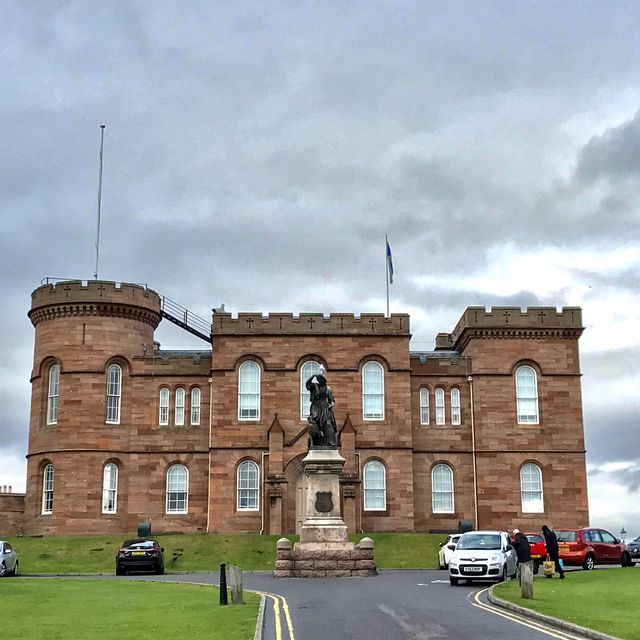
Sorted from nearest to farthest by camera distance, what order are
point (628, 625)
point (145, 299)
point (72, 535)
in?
point (628, 625) < point (72, 535) < point (145, 299)

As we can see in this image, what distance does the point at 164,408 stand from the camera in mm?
51344

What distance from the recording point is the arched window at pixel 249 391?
50.5 m

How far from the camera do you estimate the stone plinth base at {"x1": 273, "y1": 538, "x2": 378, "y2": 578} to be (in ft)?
101

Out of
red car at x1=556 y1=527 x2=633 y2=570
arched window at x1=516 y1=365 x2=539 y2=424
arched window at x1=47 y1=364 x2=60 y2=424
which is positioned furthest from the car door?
arched window at x1=47 y1=364 x2=60 y2=424

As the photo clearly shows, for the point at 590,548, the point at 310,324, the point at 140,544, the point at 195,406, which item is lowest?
the point at 590,548

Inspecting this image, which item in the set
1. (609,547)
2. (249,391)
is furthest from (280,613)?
(249,391)

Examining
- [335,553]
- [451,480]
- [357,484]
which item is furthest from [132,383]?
[335,553]

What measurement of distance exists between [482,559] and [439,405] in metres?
24.2

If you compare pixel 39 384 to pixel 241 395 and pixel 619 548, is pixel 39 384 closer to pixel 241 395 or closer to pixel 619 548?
pixel 241 395

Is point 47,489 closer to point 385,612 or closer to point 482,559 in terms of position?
point 482,559

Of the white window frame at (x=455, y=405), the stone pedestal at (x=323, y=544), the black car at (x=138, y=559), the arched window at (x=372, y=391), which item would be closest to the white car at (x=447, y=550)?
the stone pedestal at (x=323, y=544)

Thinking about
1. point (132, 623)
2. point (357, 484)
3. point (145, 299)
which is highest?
point (145, 299)

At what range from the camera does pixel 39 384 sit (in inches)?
2014

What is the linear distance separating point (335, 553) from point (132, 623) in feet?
46.3
